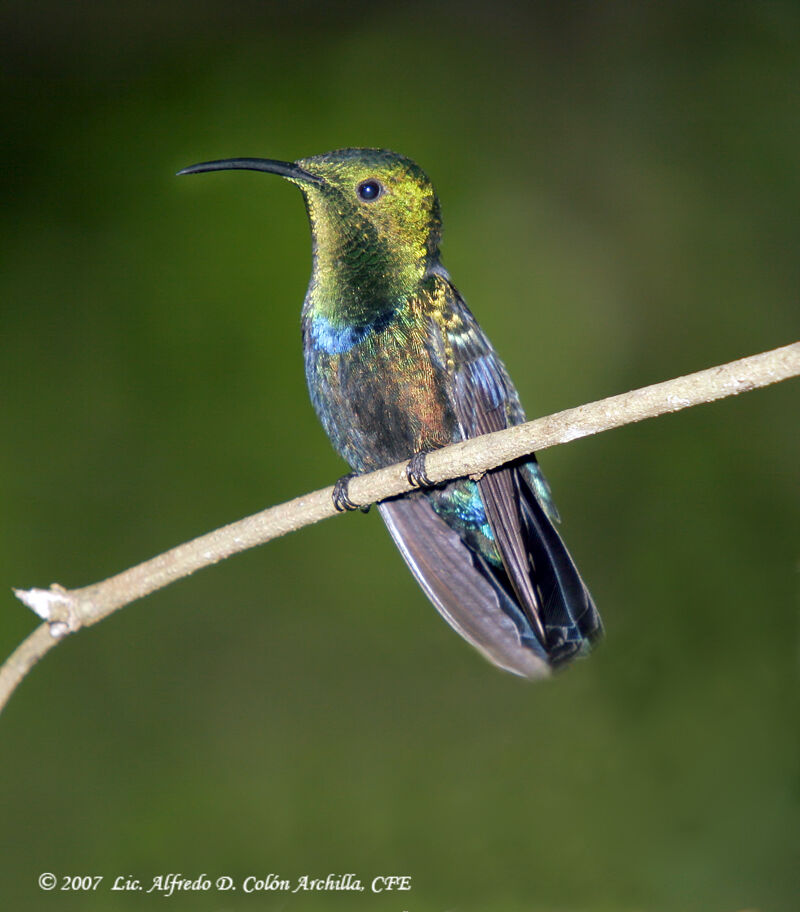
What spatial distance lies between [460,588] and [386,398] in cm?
66

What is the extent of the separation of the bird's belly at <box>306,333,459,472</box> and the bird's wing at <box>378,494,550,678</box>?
28 cm

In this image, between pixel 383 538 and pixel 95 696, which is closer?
pixel 95 696

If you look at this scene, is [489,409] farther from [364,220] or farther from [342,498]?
[364,220]

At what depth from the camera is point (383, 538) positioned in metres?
4.16

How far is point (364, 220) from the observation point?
2.64m

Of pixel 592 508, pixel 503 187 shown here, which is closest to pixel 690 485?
pixel 592 508

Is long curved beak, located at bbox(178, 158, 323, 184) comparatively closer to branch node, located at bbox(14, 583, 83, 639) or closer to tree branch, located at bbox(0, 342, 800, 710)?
tree branch, located at bbox(0, 342, 800, 710)

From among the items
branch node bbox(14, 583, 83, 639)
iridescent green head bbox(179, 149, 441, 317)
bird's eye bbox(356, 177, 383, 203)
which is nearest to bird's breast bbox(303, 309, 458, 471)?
iridescent green head bbox(179, 149, 441, 317)

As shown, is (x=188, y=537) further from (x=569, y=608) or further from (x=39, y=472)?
(x=569, y=608)

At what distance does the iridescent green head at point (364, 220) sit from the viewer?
259 cm

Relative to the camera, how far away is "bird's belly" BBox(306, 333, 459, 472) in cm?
250

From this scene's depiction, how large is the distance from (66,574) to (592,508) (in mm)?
2475

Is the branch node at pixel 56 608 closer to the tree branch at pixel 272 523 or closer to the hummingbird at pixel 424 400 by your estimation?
the tree branch at pixel 272 523

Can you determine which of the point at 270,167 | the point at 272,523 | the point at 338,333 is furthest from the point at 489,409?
the point at 270,167
